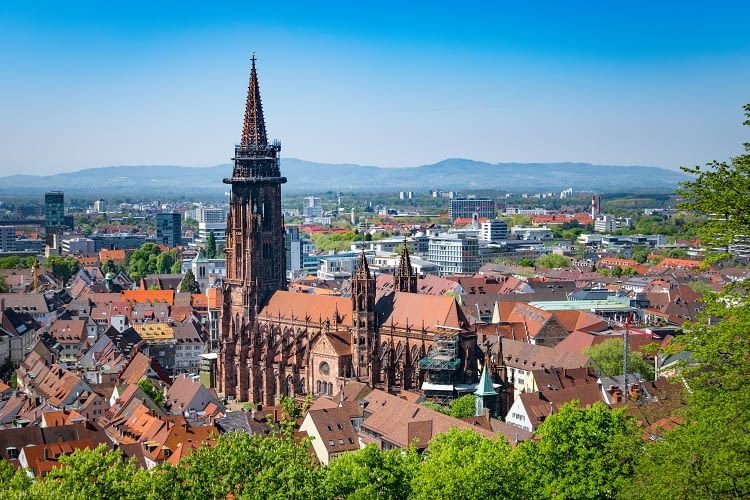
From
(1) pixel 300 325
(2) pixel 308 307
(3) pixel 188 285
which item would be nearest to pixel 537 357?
(2) pixel 308 307

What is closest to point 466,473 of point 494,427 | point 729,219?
point 729,219

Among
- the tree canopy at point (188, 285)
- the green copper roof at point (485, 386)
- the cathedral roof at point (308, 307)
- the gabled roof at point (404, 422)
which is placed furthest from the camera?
the tree canopy at point (188, 285)

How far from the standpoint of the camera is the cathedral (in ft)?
310

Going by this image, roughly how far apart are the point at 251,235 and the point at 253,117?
14577 millimetres

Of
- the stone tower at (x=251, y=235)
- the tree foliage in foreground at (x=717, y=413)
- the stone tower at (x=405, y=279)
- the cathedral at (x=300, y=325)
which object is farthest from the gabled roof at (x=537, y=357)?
the tree foliage in foreground at (x=717, y=413)

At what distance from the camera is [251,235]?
11425cm

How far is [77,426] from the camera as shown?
74625mm

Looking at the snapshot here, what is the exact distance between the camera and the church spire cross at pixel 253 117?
387ft

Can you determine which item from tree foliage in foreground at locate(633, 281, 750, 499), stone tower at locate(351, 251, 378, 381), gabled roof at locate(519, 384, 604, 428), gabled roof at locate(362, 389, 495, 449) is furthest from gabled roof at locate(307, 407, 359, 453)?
tree foliage in foreground at locate(633, 281, 750, 499)

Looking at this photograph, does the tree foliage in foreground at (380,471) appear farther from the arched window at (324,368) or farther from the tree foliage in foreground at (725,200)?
the arched window at (324,368)

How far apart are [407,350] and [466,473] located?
→ 47.8 meters

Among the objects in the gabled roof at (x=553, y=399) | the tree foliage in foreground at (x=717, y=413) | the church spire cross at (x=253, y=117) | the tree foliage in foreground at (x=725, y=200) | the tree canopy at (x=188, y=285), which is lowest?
the tree canopy at (x=188, y=285)

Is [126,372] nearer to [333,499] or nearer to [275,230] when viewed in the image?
[275,230]

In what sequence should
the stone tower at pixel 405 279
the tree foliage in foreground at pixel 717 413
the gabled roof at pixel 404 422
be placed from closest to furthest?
the tree foliage in foreground at pixel 717 413 < the gabled roof at pixel 404 422 < the stone tower at pixel 405 279
